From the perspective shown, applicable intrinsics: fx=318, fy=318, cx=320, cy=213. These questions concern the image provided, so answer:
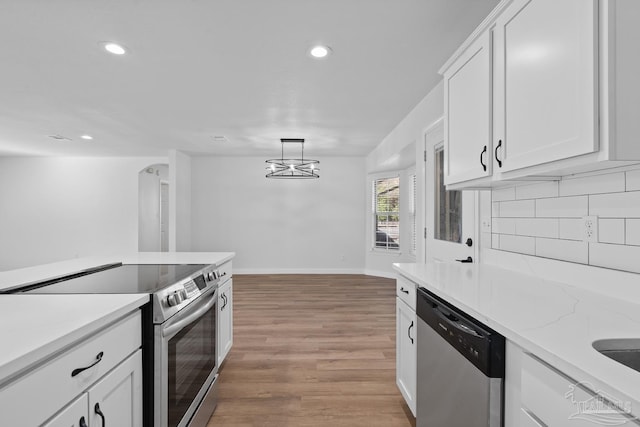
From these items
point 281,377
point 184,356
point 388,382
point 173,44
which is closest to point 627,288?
point 388,382

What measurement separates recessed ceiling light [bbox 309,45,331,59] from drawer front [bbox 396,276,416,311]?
5.67ft

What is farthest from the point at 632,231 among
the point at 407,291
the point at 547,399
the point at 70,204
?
the point at 70,204

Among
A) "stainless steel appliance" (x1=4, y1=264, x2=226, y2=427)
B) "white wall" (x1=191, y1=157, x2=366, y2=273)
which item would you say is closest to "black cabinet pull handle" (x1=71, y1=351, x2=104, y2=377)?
"stainless steel appliance" (x1=4, y1=264, x2=226, y2=427)

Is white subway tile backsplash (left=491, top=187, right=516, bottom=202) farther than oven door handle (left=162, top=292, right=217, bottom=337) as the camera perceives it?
Yes

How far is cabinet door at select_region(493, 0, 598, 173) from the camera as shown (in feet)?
3.34

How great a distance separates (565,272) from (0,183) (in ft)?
31.8

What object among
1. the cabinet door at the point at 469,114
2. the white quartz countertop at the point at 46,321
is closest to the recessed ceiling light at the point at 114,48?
the white quartz countertop at the point at 46,321

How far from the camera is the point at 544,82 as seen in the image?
1.21 metres

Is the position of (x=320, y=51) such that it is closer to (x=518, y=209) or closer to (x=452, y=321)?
(x=518, y=209)

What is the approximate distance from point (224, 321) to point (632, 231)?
95.1 inches

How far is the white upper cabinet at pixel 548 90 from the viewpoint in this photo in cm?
96

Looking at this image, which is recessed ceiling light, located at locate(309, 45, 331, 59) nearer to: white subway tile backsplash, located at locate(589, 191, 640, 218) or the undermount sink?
white subway tile backsplash, located at locate(589, 191, 640, 218)

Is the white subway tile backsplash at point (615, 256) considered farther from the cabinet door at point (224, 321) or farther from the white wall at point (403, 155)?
the cabinet door at point (224, 321)

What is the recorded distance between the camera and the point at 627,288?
118 centimetres
